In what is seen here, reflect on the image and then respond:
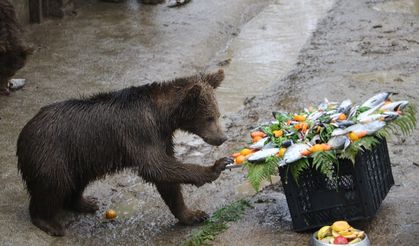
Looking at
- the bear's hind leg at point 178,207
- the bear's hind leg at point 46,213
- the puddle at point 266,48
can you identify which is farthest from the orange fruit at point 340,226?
the puddle at point 266,48

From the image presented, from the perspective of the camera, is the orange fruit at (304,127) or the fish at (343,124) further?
the orange fruit at (304,127)

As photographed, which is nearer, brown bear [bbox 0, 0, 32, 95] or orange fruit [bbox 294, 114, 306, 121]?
orange fruit [bbox 294, 114, 306, 121]

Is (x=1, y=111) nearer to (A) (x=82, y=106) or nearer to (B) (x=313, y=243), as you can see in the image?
(A) (x=82, y=106)

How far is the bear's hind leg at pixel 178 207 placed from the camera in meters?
5.87

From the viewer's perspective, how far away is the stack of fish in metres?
5.03

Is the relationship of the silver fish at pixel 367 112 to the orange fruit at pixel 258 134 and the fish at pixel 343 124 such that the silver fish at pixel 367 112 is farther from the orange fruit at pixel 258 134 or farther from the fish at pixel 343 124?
the orange fruit at pixel 258 134

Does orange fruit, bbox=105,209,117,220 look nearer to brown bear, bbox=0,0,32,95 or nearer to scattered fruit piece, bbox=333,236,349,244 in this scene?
scattered fruit piece, bbox=333,236,349,244

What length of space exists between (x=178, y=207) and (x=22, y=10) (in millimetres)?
6487

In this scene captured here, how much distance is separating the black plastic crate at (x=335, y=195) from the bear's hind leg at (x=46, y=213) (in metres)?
1.81

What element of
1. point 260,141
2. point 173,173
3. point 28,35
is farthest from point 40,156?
point 28,35

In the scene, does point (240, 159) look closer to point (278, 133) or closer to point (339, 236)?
point (278, 133)

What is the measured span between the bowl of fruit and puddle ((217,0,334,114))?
366cm

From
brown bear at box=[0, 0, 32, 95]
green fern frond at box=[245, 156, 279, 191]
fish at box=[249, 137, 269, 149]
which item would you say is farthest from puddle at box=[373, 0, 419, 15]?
green fern frond at box=[245, 156, 279, 191]

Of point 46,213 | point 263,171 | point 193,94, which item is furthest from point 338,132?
point 46,213
